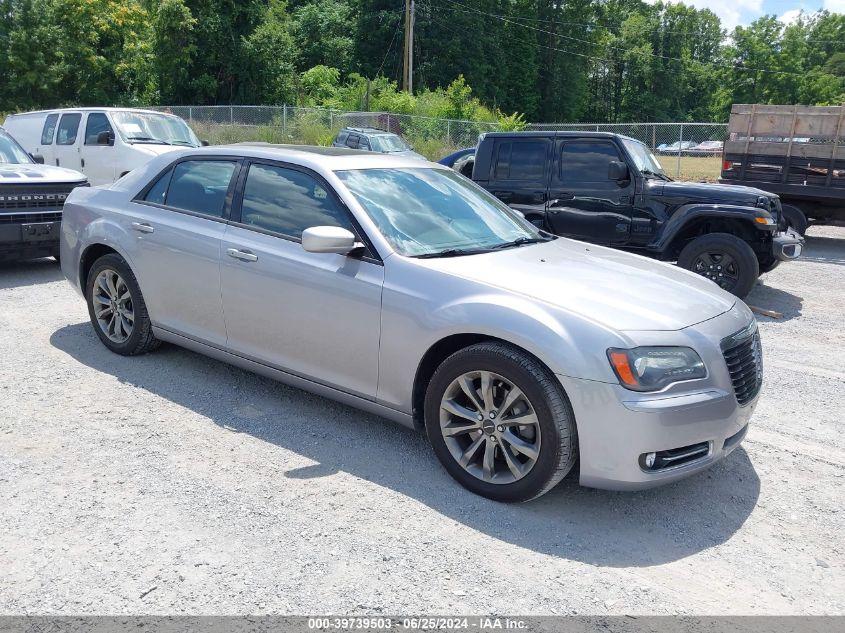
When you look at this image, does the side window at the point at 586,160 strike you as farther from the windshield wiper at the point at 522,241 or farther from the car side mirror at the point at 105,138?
the car side mirror at the point at 105,138

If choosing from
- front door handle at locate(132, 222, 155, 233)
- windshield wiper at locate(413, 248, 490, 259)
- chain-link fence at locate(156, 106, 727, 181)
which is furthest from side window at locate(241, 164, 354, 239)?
chain-link fence at locate(156, 106, 727, 181)

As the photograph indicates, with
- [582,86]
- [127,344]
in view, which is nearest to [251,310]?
[127,344]

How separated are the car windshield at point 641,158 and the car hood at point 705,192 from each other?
0.25 meters

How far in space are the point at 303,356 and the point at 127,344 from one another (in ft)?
6.20

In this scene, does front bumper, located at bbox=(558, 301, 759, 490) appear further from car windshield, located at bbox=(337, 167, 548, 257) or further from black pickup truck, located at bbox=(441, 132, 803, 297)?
black pickup truck, located at bbox=(441, 132, 803, 297)

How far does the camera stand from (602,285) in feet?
12.8

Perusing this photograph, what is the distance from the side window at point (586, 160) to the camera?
8758 millimetres

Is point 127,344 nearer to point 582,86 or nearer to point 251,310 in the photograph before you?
point 251,310

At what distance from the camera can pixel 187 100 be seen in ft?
124

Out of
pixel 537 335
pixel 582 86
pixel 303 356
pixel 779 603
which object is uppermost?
pixel 582 86

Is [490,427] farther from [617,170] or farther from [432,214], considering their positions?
[617,170]

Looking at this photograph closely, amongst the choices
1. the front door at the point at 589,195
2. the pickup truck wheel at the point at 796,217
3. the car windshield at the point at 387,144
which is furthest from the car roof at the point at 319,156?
the car windshield at the point at 387,144

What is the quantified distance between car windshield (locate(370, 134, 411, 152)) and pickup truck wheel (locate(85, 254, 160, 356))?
15.1 meters

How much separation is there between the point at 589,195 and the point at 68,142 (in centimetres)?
944
